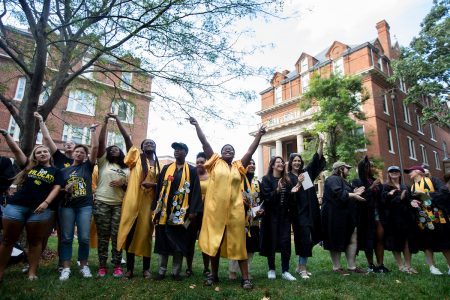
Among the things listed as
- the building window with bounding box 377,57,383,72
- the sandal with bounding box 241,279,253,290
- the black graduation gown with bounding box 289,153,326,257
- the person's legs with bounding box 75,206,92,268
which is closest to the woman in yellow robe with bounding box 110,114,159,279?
the person's legs with bounding box 75,206,92,268

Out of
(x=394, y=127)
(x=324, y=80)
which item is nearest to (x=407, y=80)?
(x=324, y=80)

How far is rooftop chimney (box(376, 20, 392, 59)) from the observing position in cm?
3241

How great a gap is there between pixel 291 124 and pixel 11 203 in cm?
2671

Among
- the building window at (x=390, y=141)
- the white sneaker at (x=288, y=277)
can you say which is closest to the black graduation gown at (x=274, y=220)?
the white sneaker at (x=288, y=277)

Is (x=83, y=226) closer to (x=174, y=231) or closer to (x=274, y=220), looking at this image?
(x=174, y=231)

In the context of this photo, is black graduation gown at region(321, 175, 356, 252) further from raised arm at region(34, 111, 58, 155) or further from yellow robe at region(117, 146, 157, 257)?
raised arm at region(34, 111, 58, 155)

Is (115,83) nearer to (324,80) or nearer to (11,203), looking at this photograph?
(11,203)

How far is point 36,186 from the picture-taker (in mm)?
4602

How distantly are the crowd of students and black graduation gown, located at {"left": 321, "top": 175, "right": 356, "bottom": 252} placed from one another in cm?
2

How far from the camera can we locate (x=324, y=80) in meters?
21.4

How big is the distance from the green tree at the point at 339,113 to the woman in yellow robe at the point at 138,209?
17483mm

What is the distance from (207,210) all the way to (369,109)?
26399mm

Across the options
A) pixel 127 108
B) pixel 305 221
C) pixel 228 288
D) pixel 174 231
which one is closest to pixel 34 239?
pixel 174 231

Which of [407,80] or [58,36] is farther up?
[407,80]
